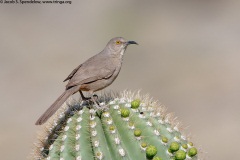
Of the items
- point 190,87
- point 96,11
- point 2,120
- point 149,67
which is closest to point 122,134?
point 2,120

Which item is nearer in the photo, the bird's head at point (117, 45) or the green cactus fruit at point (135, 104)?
the green cactus fruit at point (135, 104)

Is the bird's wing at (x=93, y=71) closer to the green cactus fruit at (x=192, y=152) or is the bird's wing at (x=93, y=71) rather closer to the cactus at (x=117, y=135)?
the cactus at (x=117, y=135)

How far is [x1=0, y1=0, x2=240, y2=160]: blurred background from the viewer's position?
11445 millimetres

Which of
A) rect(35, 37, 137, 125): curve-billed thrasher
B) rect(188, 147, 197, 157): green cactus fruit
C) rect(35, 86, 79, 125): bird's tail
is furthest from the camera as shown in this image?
rect(35, 37, 137, 125): curve-billed thrasher

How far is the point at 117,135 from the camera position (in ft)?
11.6

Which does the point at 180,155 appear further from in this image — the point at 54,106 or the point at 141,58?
the point at 141,58

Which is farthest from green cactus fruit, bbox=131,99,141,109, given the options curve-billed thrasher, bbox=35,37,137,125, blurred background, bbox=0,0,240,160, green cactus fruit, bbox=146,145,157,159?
blurred background, bbox=0,0,240,160

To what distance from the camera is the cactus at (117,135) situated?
342 cm

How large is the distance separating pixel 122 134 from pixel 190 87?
Result: 10.2m

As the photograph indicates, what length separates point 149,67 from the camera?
49.7 ft

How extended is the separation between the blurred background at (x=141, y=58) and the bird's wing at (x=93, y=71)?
5.34 metres

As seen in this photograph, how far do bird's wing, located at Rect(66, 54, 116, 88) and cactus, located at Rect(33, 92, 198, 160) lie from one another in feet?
1.22

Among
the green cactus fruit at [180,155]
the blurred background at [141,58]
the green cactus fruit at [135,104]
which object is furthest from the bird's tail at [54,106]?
the blurred background at [141,58]

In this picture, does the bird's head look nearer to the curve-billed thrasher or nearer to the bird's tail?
the curve-billed thrasher
